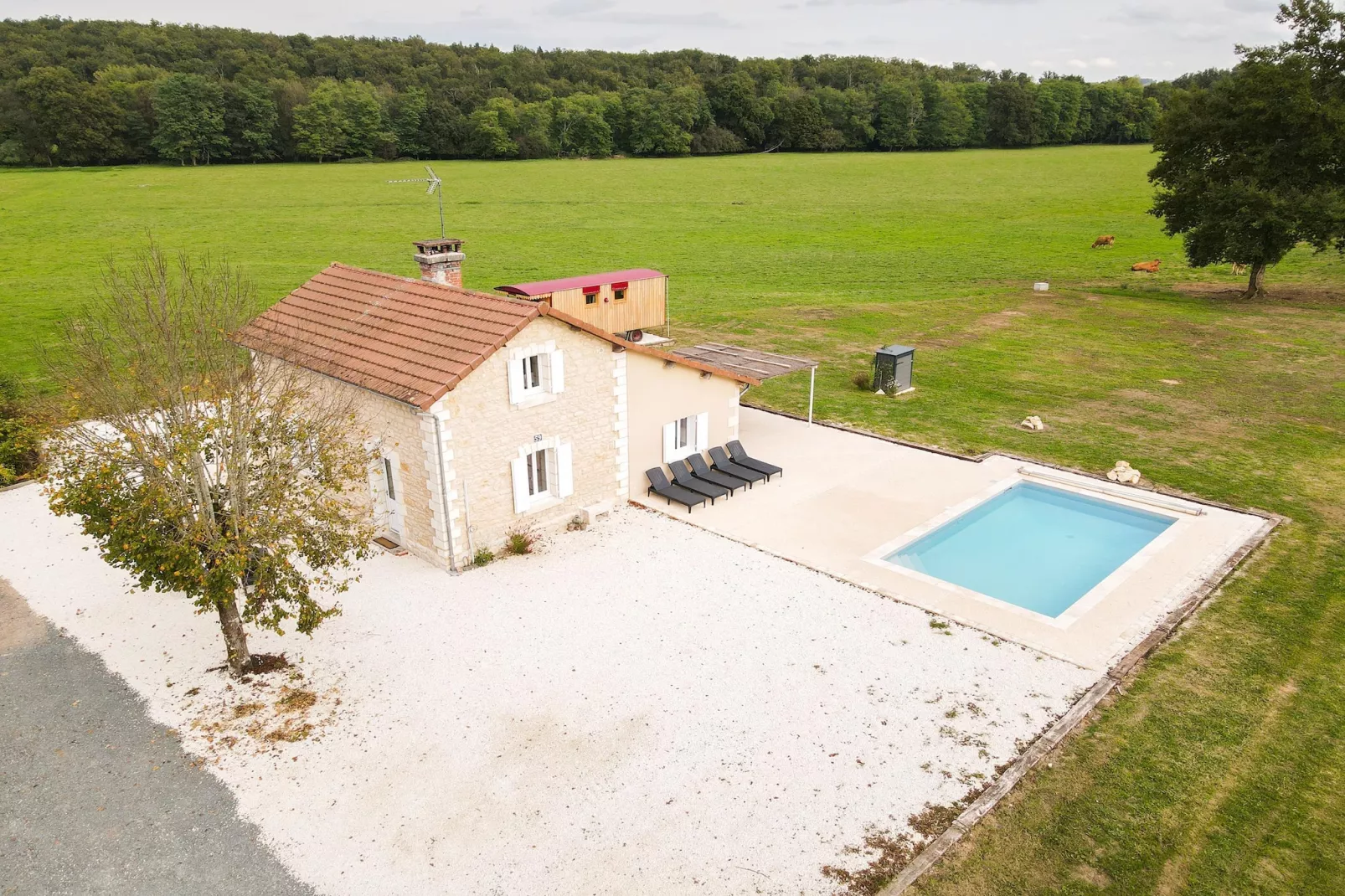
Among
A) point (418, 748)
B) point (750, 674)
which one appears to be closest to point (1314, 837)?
point (750, 674)

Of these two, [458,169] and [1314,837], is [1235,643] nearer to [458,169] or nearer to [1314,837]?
[1314,837]

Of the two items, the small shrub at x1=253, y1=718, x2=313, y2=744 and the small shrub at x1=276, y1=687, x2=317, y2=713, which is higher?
the small shrub at x1=253, y1=718, x2=313, y2=744

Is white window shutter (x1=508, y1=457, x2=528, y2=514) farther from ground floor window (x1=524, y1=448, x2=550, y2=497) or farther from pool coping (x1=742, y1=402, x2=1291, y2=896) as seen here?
pool coping (x1=742, y1=402, x2=1291, y2=896)

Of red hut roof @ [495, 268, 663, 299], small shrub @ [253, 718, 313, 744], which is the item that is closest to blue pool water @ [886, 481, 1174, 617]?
small shrub @ [253, 718, 313, 744]

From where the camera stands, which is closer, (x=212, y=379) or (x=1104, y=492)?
(x=212, y=379)

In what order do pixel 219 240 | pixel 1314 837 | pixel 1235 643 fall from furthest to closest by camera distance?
pixel 219 240, pixel 1235 643, pixel 1314 837

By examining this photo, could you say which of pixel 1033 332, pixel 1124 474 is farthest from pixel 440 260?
pixel 1033 332
